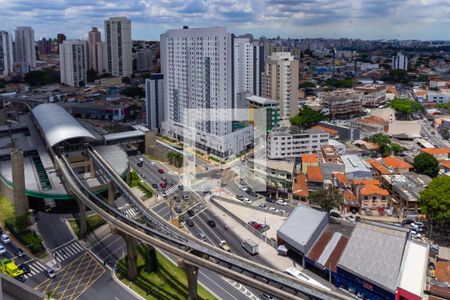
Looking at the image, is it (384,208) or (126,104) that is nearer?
(384,208)

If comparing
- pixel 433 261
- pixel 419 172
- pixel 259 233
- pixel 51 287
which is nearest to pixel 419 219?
pixel 433 261

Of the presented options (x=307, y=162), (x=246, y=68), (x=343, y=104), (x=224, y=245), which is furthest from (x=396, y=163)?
(x=343, y=104)

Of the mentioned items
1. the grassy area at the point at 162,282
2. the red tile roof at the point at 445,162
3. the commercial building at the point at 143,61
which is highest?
the commercial building at the point at 143,61

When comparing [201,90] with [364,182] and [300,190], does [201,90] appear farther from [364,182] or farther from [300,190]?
[364,182]

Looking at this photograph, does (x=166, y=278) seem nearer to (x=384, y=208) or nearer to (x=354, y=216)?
(x=354, y=216)

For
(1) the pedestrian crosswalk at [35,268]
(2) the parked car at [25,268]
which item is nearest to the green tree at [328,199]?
(1) the pedestrian crosswalk at [35,268]

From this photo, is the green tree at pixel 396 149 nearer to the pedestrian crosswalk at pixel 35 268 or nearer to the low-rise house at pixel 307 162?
the low-rise house at pixel 307 162

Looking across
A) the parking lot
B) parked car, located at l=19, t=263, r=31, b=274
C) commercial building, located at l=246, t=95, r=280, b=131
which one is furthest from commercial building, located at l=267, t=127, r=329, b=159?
parked car, located at l=19, t=263, r=31, b=274
